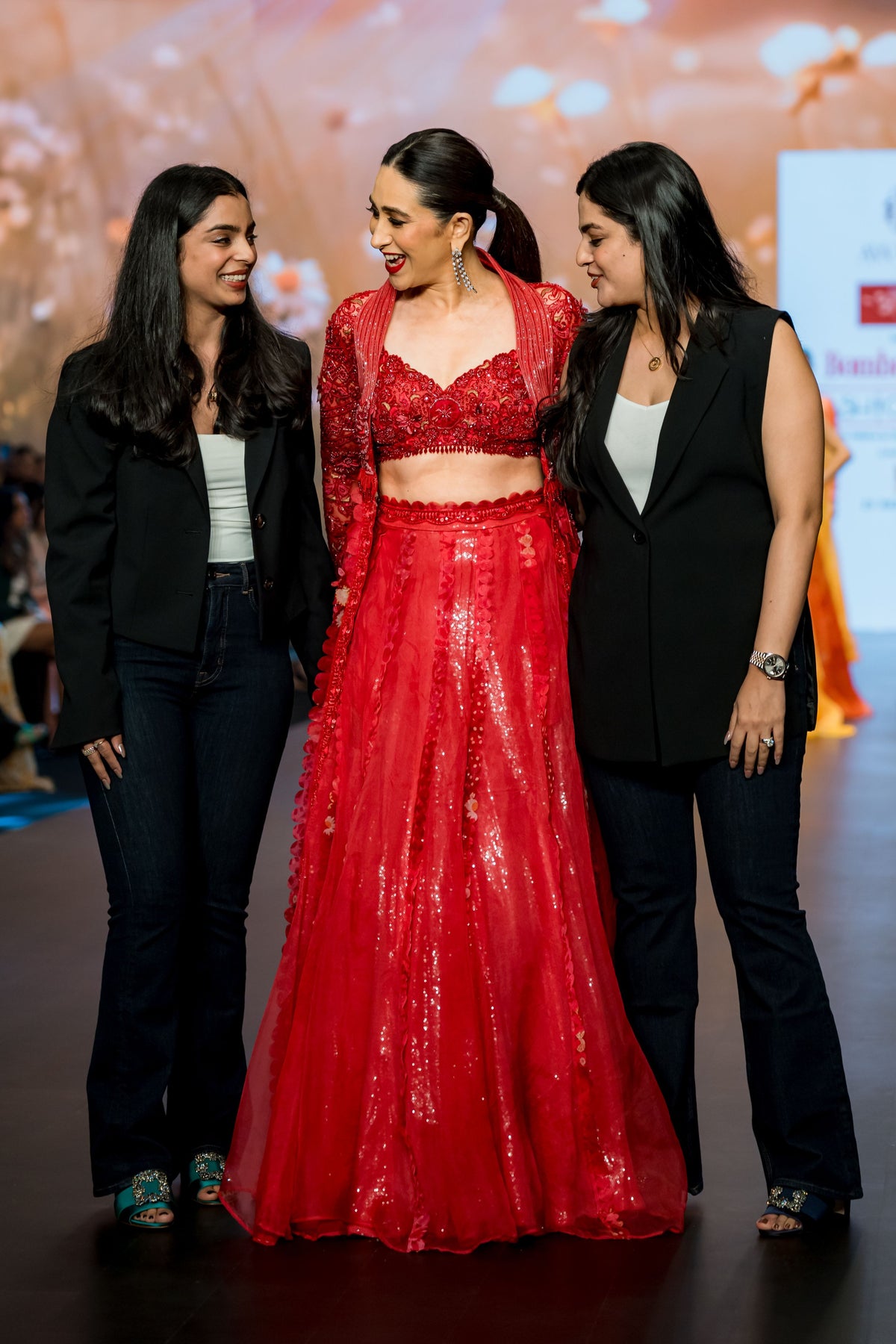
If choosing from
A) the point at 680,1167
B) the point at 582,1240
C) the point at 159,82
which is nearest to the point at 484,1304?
the point at 582,1240

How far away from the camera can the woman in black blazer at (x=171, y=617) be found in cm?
227

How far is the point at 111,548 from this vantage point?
2.30 meters

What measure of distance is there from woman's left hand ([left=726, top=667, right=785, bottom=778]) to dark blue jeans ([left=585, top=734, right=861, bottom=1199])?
3cm

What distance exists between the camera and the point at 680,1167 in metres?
2.25

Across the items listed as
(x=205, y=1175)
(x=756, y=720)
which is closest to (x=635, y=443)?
(x=756, y=720)

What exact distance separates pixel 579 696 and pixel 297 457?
0.52 meters

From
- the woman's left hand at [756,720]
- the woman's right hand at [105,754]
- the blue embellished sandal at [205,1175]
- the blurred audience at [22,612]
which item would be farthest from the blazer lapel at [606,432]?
the blurred audience at [22,612]

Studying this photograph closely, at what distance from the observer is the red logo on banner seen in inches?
348

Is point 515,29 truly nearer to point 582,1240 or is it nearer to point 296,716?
point 296,716

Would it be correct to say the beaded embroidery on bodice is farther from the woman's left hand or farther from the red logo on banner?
the red logo on banner

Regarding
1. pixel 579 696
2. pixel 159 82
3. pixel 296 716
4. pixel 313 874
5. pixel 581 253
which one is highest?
pixel 159 82

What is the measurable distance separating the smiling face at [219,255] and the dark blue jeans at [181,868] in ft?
1.20

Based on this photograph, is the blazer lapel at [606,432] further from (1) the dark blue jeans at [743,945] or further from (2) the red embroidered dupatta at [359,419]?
(1) the dark blue jeans at [743,945]

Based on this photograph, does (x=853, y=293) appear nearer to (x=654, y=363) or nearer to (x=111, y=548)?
Answer: (x=654, y=363)
